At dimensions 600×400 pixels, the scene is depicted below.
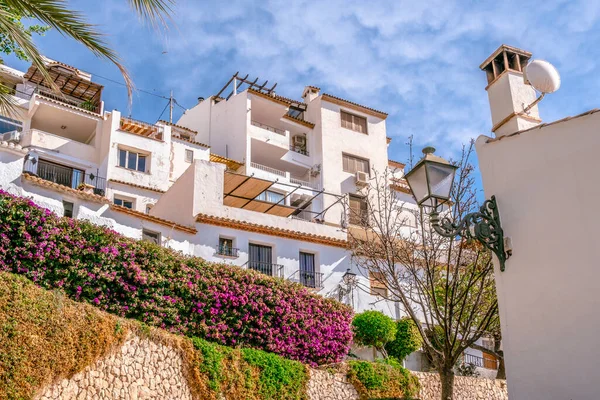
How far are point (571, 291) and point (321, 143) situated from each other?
3587cm

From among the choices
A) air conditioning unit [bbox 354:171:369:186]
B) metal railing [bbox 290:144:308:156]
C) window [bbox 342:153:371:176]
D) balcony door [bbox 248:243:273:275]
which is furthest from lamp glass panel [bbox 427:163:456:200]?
metal railing [bbox 290:144:308:156]

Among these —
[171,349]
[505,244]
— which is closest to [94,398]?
[171,349]

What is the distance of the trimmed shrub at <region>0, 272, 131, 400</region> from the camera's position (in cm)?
1278

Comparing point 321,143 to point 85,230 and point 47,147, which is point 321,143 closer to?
point 47,147

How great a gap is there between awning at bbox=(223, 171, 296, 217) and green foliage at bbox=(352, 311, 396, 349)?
26.0ft

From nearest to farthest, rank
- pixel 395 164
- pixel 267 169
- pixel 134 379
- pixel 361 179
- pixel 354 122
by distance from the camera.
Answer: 1. pixel 134 379
2. pixel 267 169
3. pixel 361 179
4. pixel 354 122
5. pixel 395 164

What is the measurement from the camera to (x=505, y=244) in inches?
365

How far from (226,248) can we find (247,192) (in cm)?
467

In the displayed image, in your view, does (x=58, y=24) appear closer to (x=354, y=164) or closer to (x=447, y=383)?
(x=447, y=383)

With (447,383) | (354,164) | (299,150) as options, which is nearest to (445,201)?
(447,383)

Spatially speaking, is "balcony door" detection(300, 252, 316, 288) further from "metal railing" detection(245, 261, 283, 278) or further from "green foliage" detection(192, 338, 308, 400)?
"green foliage" detection(192, 338, 308, 400)

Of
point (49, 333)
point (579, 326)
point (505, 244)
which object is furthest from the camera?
point (49, 333)

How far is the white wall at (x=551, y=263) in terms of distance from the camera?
26.8 feet

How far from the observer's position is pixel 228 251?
27.7 metres
